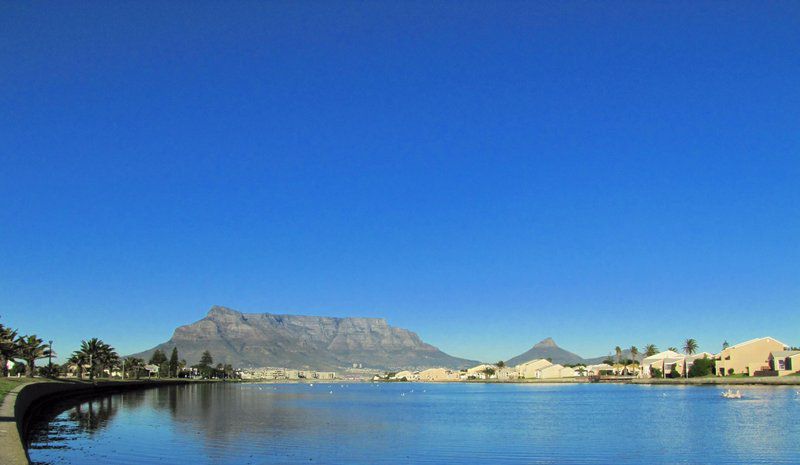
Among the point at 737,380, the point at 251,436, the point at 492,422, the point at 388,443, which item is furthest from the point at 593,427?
the point at 737,380

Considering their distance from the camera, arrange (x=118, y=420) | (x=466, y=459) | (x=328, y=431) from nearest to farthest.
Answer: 1. (x=466, y=459)
2. (x=328, y=431)
3. (x=118, y=420)

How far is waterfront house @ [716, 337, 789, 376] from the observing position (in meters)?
145

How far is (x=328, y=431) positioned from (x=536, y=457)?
17584 millimetres

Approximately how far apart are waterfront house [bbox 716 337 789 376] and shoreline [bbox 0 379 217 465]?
408 feet

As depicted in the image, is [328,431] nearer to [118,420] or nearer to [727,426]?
[118,420]

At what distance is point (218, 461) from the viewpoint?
3134 centimetres

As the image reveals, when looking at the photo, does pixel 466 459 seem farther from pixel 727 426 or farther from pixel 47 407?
pixel 47 407

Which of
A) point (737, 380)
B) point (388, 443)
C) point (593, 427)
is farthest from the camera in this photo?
point (737, 380)

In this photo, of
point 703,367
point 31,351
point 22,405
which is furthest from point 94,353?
point 703,367

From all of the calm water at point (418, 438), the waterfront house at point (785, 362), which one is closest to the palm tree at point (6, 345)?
the calm water at point (418, 438)

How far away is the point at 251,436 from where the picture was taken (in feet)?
139

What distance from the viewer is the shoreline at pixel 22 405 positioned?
22650 mm

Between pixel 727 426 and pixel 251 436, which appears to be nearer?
pixel 251 436

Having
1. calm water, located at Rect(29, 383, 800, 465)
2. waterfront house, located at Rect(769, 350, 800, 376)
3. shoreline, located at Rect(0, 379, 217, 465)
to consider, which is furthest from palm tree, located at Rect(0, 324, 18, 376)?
waterfront house, located at Rect(769, 350, 800, 376)
